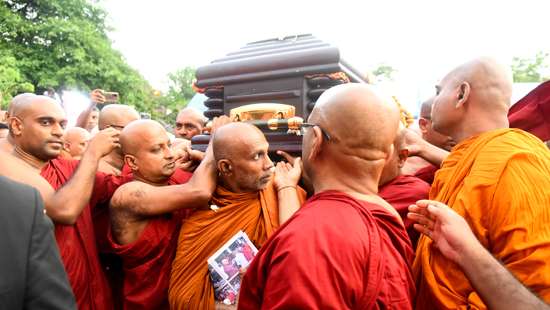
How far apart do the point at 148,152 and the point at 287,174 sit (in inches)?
40.2

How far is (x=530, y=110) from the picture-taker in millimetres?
2771

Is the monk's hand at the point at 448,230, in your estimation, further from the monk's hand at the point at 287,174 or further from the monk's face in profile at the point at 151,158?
the monk's face in profile at the point at 151,158

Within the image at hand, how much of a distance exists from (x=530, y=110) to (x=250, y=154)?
6.41 feet

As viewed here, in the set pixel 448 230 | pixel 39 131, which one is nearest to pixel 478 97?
pixel 448 230

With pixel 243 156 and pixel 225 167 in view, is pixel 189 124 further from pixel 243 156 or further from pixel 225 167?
pixel 243 156

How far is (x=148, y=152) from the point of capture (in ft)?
9.39

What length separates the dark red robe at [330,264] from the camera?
1.18 meters

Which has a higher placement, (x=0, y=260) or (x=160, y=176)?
(x=0, y=260)

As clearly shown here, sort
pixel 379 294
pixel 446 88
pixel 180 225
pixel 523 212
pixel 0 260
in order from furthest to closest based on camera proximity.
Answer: pixel 180 225 < pixel 446 88 < pixel 523 212 < pixel 379 294 < pixel 0 260

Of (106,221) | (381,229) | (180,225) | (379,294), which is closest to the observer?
(379,294)

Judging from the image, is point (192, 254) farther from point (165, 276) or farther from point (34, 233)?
point (34, 233)

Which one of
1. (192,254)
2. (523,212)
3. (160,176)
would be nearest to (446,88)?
(523,212)

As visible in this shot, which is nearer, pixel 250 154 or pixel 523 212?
pixel 523 212

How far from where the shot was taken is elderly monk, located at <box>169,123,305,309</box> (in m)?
2.43
